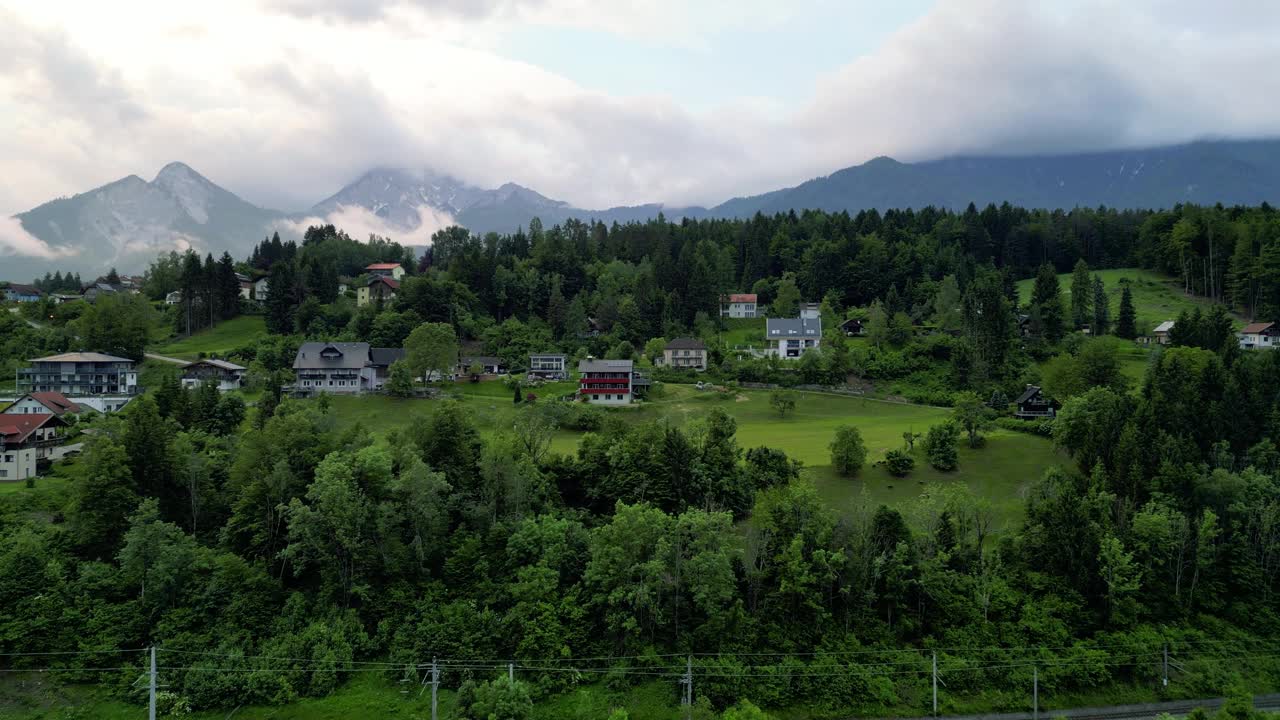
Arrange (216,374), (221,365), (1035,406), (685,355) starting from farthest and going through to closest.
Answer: (685,355), (221,365), (216,374), (1035,406)

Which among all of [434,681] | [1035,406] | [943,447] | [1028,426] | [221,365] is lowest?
[434,681]

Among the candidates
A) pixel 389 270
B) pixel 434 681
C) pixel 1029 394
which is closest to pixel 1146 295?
pixel 1029 394

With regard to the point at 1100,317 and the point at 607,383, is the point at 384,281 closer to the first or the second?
the point at 607,383

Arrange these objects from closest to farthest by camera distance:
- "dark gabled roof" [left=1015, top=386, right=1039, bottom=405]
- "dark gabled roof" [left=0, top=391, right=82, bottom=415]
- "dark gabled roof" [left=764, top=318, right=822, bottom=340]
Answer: "dark gabled roof" [left=0, top=391, right=82, bottom=415]
"dark gabled roof" [left=1015, top=386, right=1039, bottom=405]
"dark gabled roof" [left=764, top=318, right=822, bottom=340]

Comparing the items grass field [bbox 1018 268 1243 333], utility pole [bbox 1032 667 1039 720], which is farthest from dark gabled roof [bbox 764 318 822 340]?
utility pole [bbox 1032 667 1039 720]

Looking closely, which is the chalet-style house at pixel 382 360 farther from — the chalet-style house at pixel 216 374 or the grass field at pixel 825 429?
the chalet-style house at pixel 216 374

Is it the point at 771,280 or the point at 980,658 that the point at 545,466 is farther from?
the point at 771,280

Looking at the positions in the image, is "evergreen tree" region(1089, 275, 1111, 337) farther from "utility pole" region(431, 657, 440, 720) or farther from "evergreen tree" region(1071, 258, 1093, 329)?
"utility pole" region(431, 657, 440, 720)

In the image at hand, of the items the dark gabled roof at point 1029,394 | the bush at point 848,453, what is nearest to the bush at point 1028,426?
the dark gabled roof at point 1029,394
